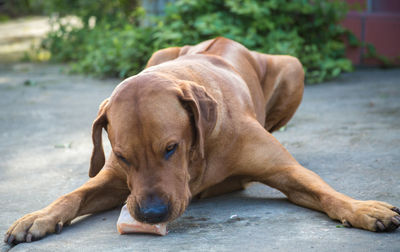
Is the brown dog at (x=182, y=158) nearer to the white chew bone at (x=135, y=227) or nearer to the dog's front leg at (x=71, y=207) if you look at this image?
the dog's front leg at (x=71, y=207)

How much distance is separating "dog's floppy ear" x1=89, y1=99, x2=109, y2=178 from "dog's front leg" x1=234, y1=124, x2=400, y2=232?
82 centimetres

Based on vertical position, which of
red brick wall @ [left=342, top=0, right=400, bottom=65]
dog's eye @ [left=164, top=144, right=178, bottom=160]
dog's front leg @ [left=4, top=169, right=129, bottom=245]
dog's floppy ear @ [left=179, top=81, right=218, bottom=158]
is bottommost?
red brick wall @ [left=342, top=0, right=400, bottom=65]

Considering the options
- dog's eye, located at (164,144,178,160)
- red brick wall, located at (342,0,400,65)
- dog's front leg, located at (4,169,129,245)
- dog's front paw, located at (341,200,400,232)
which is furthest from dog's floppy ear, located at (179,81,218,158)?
red brick wall, located at (342,0,400,65)

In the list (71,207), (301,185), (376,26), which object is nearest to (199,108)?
(301,185)

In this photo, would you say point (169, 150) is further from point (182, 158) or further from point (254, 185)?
point (254, 185)

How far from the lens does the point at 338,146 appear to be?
4.41 metres

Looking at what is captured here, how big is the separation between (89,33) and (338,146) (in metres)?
7.20

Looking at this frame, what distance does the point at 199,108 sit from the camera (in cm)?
286

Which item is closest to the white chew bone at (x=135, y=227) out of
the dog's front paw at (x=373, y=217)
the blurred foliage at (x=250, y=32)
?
the dog's front paw at (x=373, y=217)

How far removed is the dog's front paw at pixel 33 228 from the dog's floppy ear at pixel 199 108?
0.87 meters

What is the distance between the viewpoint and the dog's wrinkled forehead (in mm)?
2658

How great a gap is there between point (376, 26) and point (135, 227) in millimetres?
6316

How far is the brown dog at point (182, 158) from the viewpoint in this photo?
266 centimetres

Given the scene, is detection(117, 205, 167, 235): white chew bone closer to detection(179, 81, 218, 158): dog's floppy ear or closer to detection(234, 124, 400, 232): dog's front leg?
detection(179, 81, 218, 158): dog's floppy ear
